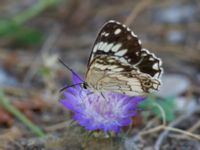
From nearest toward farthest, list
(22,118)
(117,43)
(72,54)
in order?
(117,43) → (22,118) → (72,54)

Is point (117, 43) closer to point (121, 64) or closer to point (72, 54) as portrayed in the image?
point (121, 64)

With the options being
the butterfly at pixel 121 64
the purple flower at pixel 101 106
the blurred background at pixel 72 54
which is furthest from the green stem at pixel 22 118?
the butterfly at pixel 121 64

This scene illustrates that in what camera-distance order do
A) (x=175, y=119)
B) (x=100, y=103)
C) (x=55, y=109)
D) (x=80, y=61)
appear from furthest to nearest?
1. (x=80, y=61)
2. (x=55, y=109)
3. (x=175, y=119)
4. (x=100, y=103)

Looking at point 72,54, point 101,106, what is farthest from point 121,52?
point 72,54

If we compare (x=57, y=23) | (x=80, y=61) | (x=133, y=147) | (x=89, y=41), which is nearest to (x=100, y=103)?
(x=133, y=147)

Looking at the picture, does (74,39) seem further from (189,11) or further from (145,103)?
(145,103)

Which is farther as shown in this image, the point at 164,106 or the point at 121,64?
the point at 164,106
